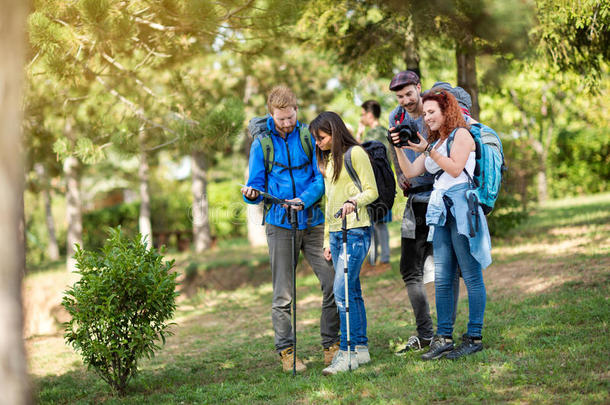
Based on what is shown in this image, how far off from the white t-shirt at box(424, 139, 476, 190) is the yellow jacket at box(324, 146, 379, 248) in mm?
404

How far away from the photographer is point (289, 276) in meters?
4.48

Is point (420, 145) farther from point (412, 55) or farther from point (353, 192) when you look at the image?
point (412, 55)

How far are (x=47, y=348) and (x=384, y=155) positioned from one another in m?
5.04

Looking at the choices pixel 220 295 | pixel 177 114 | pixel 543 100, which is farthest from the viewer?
pixel 543 100

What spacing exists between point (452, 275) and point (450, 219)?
0.42 metres

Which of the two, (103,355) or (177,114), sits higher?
(177,114)

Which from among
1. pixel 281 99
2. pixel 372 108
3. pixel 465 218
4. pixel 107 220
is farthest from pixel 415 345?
pixel 107 220

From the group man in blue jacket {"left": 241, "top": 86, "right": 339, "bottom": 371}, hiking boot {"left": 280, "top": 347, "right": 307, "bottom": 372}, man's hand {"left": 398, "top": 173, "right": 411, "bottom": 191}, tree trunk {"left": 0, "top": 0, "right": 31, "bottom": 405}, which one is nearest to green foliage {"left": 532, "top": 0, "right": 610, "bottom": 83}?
man's hand {"left": 398, "top": 173, "right": 411, "bottom": 191}

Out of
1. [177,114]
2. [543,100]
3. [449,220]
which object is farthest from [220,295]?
[543,100]

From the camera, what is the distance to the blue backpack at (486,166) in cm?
402

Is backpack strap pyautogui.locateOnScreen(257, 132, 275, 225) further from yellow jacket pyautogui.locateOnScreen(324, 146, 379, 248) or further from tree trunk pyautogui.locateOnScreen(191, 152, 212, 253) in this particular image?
tree trunk pyautogui.locateOnScreen(191, 152, 212, 253)

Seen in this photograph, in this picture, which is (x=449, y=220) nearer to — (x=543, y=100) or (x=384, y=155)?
(x=384, y=155)

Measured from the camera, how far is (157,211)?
68.0 ft

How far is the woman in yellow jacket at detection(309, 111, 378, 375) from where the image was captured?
4.20 meters
